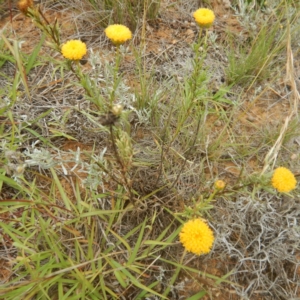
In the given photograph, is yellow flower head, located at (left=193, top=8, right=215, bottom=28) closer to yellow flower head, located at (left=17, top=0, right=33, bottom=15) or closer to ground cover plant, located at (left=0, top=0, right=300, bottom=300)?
ground cover plant, located at (left=0, top=0, right=300, bottom=300)

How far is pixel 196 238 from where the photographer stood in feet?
3.29

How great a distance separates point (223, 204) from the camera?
4.49ft

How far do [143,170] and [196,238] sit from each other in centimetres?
46

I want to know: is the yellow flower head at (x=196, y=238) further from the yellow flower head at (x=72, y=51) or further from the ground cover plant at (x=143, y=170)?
the yellow flower head at (x=72, y=51)

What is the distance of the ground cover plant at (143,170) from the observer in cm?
112

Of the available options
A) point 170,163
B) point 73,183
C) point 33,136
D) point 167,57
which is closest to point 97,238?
point 73,183

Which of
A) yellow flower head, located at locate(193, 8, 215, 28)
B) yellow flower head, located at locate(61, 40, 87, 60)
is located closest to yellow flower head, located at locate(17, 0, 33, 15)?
yellow flower head, located at locate(61, 40, 87, 60)

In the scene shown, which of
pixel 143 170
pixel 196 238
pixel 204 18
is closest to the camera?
pixel 196 238

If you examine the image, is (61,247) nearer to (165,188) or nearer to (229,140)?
(165,188)

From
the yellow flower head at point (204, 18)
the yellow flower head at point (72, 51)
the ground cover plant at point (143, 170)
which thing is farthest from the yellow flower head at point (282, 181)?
the yellow flower head at point (72, 51)

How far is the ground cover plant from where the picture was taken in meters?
1.12

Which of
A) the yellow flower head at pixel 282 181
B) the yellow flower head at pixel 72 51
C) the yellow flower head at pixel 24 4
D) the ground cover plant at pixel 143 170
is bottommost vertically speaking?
the ground cover plant at pixel 143 170

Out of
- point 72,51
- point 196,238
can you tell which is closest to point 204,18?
point 72,51

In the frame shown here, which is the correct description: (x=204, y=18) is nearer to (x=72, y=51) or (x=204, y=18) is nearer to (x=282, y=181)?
(x=72, y=51)
